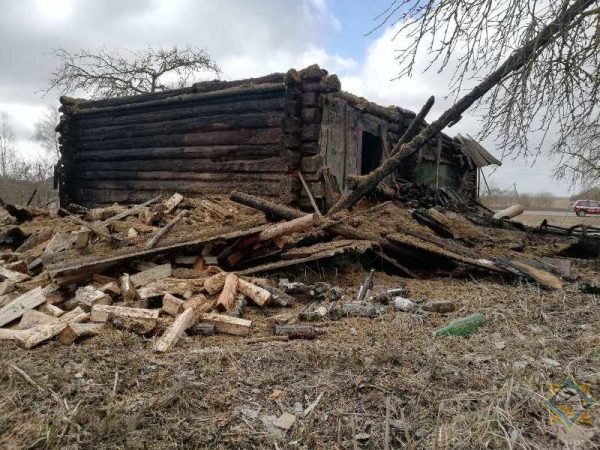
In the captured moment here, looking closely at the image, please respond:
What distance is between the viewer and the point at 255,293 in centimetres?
485

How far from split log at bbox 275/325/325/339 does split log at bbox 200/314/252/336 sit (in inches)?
11.5

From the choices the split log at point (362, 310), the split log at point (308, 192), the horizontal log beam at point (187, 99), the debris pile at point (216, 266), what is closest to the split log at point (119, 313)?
the debris pile at point (216, 266)

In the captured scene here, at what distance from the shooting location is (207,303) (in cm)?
448

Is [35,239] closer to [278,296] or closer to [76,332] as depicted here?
[76,332]

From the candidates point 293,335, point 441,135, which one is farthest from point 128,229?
point 441,135

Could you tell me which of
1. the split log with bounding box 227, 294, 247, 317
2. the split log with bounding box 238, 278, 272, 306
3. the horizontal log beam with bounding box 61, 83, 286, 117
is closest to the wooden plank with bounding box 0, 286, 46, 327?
the split log with bounding box 227, 294, 247, 317

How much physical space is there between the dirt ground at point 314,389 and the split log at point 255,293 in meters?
0.78

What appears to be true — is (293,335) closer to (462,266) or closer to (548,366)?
(548,366)

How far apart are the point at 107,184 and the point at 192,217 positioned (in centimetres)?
554

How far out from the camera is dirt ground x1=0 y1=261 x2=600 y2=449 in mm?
2270

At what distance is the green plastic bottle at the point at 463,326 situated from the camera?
384cm

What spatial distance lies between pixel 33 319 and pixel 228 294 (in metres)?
1.82

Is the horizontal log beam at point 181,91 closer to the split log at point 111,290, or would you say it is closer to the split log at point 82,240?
the split log at point 82,240

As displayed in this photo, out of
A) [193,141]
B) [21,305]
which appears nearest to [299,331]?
[21,305]
